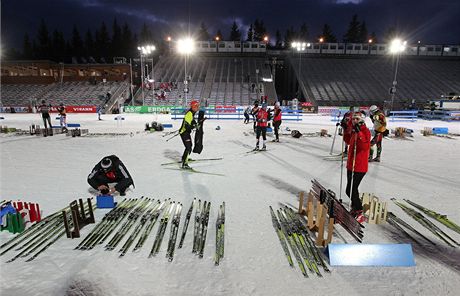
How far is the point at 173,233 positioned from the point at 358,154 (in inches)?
149

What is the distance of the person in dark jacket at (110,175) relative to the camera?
20.6 ft

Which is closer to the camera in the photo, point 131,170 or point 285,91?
point 131,170

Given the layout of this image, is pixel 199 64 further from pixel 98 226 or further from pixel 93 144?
pixel 98 226

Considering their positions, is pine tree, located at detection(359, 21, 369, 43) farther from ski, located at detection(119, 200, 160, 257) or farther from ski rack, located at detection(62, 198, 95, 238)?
ski rack, located at detection(62, 198, 95, 238)

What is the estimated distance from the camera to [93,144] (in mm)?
13195

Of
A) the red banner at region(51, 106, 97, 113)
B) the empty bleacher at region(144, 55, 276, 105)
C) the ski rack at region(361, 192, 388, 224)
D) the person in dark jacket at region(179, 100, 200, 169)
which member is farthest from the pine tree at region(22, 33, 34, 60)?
the ski rack at region(361, 192, 388, 224)

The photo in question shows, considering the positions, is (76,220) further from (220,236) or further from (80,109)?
(80,109)

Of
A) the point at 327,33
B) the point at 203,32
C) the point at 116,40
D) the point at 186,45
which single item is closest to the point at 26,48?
the point at 116,40

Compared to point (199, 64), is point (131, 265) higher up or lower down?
lower down

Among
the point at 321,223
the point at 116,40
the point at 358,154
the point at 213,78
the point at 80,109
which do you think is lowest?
the point at 321,223

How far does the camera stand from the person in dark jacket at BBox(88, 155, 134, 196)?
629 cm

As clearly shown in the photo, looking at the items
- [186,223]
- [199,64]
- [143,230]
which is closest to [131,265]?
[143,230]

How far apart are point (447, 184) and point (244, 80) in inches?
1718

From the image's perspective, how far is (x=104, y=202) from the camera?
5852 mm
